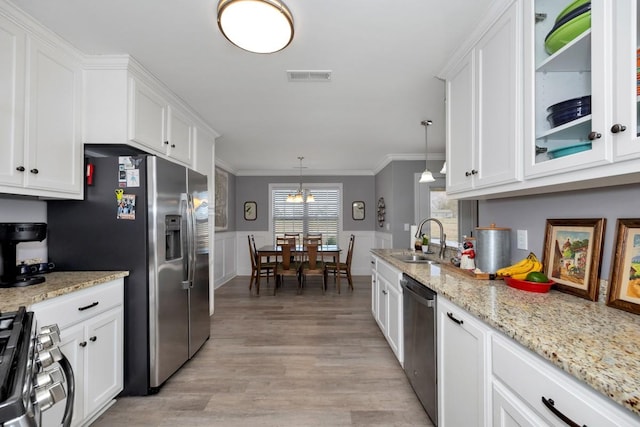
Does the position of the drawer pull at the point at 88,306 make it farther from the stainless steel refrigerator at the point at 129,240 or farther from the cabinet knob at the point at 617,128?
the cabinet knob at the point at 617,128

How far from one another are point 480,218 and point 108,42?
9.91 feet

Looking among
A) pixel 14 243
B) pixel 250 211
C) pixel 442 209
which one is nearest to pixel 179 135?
pixel 14 243

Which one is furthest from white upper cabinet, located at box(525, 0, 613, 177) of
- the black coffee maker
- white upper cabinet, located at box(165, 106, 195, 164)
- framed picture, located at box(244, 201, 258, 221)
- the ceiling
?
framed picture, located at box(244, 201, 258, 221)

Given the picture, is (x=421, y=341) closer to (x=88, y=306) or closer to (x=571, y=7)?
(x=571, y=7)

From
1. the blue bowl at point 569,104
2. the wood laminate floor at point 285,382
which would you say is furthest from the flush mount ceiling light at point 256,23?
the wood laminate floor at point 285,382

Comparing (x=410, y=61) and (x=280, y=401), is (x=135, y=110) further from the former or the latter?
(x=280, y=401)

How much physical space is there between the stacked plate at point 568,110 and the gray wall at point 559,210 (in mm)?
395

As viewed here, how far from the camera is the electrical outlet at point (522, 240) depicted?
1799 mm

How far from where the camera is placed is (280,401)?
203 centimetres

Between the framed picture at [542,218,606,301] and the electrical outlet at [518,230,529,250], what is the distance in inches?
7.5

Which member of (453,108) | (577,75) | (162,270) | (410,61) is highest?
(410,61)

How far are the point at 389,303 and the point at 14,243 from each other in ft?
8.91

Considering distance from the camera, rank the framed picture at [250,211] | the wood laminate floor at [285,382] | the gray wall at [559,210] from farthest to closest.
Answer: the framed picture at [250,211], the wood laminate floor at [285,382], the gray wall at [559,210]

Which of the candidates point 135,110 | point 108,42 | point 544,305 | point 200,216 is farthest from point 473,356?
point 108,42
